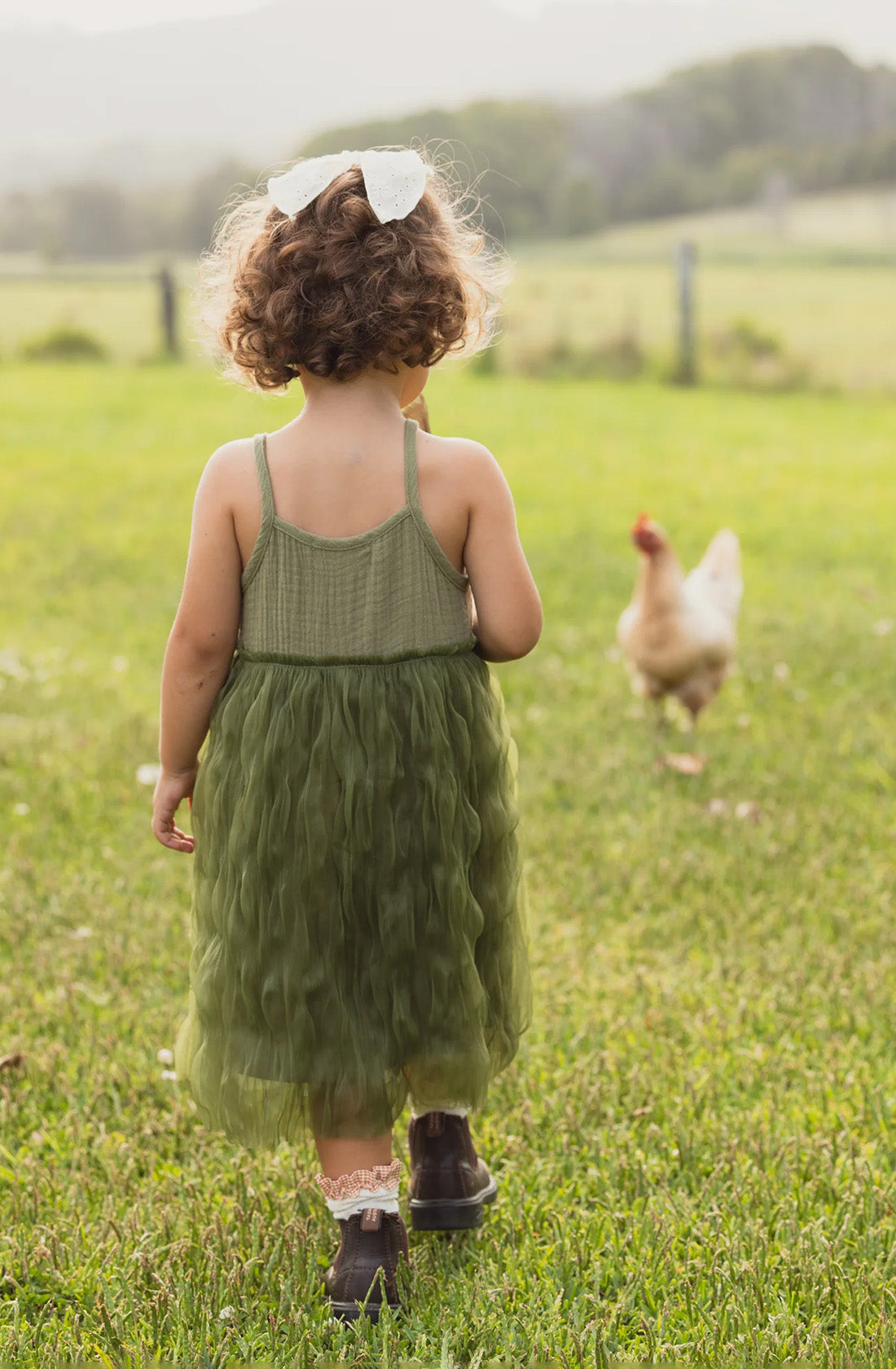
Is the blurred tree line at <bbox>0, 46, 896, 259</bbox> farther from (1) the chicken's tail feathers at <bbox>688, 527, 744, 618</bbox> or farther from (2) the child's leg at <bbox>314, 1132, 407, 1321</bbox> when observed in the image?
(2) the child's leg at <bbox>314, 1132, 407, 1321</bbox>

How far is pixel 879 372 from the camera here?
1455cm

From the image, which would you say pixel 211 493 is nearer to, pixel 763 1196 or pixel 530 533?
pixel 763 1196

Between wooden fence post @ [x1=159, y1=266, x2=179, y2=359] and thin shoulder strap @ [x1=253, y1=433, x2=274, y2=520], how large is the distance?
16.5m

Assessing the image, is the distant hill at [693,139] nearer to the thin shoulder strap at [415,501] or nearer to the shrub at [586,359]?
the shrub at [586,359]

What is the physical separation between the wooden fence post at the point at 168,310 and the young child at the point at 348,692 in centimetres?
1645

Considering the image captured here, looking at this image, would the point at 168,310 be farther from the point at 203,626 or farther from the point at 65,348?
the point at 203,626

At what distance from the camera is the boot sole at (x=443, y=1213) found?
225cm

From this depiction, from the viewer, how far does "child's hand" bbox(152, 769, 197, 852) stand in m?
2.14

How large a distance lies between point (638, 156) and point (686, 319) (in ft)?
55.5

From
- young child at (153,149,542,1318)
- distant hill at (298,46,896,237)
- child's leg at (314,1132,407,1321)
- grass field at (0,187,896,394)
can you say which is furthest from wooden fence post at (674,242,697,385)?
child's leg at (314,1132,407,1321)

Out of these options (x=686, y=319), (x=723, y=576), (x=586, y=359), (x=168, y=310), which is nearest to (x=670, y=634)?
(x=723, y=576)

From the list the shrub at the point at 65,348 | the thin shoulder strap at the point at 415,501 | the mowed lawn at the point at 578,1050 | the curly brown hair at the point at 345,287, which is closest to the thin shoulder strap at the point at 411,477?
the thin shoulder strap at the point at 415,501

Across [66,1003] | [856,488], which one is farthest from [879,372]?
[66,1003]

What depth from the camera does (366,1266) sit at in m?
2.06
